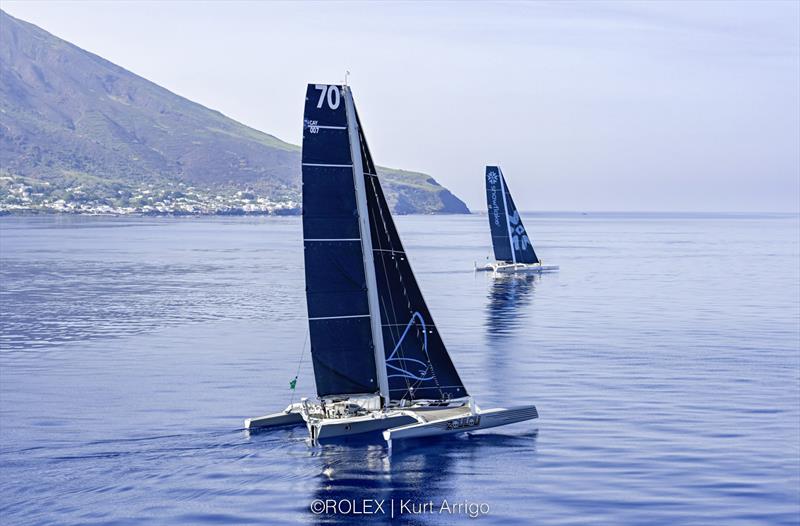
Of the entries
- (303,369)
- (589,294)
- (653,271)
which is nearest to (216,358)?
(303,369)

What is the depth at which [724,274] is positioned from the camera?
119125mm

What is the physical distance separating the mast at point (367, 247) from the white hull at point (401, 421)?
1015 mm

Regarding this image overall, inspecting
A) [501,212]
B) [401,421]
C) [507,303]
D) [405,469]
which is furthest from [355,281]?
[501,212]

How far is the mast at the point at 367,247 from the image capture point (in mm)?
35750

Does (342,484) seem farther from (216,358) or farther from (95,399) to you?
(216,358)

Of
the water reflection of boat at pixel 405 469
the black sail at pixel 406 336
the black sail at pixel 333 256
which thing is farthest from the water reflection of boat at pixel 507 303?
the black sail at pixel 333 256

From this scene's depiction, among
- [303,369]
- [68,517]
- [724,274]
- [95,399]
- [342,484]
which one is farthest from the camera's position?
[724,274]

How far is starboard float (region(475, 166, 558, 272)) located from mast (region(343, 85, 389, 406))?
70.3 meters

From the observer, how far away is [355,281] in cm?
3669

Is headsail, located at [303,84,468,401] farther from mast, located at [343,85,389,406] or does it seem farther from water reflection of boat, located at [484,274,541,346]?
water reflection of boat, located at [484,274,541,346]

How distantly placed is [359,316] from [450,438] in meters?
5.59

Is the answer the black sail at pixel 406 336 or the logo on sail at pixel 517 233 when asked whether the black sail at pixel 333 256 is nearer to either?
the black sail at pixel 406 336

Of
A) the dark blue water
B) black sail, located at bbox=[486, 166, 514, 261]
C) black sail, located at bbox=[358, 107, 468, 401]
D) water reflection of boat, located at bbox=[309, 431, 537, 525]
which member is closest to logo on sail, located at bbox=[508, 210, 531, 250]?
black sail, located at bbox=[486, 166, 514, 261]

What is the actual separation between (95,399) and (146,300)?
4163 cm
